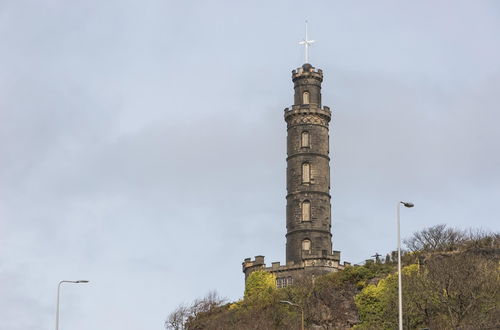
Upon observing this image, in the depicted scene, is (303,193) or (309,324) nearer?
(309,324)

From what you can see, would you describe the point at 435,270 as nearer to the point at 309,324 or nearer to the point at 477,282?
the point at 477,282

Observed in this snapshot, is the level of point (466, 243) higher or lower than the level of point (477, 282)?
higher

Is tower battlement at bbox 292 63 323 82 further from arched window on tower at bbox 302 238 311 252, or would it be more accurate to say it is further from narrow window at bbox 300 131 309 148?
arched window on tower at bbox 302 238 311 252

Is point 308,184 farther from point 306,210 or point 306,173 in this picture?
point 306,210

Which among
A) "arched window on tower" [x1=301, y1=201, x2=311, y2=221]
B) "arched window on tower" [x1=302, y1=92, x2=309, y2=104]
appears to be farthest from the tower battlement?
"arched window on tower" [x1=301, y1=201, x2=311, y2=221]

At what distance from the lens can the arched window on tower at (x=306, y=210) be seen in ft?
395

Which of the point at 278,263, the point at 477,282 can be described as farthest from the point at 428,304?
the point at 278,263

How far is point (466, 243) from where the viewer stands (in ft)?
361

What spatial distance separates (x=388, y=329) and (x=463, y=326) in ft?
43.8

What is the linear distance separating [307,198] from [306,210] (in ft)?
4.19

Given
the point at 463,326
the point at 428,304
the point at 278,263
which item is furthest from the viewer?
the point at 278,263

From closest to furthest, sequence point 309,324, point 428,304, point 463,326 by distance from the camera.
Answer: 1. point 463,326
2. point 428,304
3. point 309,324

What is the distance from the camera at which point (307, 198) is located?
4751 inches

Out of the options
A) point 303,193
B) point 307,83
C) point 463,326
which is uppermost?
point 307,83
